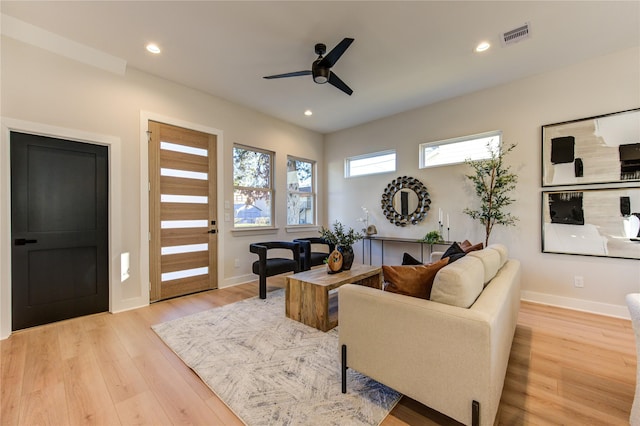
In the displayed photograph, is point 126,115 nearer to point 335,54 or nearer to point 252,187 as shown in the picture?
point 252,187

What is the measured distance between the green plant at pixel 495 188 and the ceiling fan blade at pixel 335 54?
8.34 ft

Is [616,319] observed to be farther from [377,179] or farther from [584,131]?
[377,179]

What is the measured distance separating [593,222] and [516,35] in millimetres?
2336

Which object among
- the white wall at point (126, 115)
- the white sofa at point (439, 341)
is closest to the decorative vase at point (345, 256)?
the white sofa at point (439, 341)

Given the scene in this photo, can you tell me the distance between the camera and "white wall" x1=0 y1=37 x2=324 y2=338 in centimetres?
256

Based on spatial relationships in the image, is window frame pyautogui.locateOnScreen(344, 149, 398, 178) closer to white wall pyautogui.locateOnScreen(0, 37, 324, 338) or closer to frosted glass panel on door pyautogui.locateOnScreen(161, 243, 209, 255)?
white wall pyautogui.locateOnScreen(0, 37, 324, 338)

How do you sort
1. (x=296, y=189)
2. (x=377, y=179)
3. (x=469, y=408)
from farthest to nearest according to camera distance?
(x=296, y=189)
(x=377, y=179)
(x=469, y=408)

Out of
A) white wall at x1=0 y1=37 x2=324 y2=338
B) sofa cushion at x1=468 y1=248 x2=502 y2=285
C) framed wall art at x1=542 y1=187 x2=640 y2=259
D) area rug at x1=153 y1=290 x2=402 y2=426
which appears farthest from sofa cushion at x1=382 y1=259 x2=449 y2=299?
white wall at x1=0 y1=37 x2=324 y2=338

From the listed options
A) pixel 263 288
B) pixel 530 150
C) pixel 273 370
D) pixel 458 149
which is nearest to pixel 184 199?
pixel 263 288

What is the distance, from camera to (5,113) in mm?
2498

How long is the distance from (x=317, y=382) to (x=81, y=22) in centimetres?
384

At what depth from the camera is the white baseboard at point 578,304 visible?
2.97 metres

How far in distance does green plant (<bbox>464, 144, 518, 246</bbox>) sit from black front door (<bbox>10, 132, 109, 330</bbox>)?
492 cm

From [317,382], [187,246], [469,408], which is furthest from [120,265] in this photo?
[469,408]
